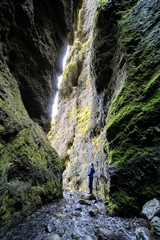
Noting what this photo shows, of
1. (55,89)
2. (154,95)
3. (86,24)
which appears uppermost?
(86,24)

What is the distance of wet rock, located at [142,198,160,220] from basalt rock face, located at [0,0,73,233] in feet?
11.6

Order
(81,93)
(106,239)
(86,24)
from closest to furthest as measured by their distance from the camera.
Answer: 1. (106,239)
2. (81,93)
3. (86,24)

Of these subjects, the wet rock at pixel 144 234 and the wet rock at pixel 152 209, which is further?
the wet rock at pixel 152 209

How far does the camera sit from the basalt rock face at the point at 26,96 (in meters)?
3.69

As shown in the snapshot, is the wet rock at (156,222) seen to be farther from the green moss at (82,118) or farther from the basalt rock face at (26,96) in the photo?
the green moss at (82,118)

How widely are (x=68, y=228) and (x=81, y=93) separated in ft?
75.7

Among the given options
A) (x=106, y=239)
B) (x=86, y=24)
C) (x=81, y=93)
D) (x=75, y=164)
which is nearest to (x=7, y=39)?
(x=106, y=239)

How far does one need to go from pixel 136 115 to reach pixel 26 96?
6.91 m

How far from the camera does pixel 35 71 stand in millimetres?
8172

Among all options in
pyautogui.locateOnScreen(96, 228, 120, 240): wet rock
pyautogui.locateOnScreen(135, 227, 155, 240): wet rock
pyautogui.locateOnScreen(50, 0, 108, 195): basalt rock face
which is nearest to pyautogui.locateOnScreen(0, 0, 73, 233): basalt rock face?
pyautogui.locateOnScreen(96, 228, 120, 240): wet rock

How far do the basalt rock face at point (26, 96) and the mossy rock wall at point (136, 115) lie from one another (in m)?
3.16

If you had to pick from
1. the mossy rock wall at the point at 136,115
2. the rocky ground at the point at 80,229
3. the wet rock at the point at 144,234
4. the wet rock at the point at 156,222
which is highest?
the mossy rock wall at the point at 136,115

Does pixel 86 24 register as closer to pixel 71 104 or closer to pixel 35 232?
pixel 71 104

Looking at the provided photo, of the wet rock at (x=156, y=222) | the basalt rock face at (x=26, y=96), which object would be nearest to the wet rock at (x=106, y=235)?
the wet rock at (x=156, y=222)
